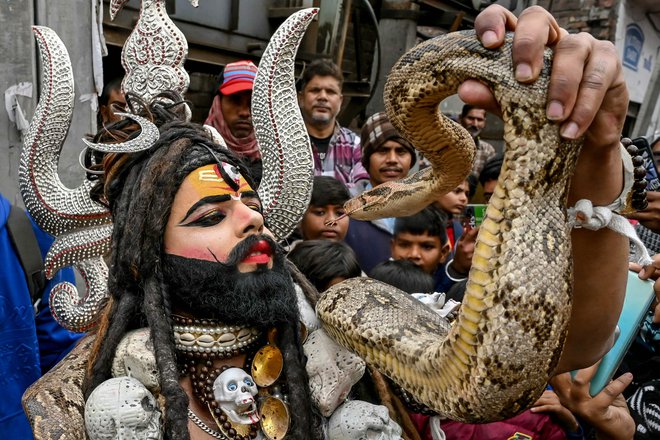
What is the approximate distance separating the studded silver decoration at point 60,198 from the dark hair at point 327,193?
137 centimetres

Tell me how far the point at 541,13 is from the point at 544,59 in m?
0.10

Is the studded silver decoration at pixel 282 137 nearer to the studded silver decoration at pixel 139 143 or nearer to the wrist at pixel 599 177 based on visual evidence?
the studded silver decoration at pixel 139 143

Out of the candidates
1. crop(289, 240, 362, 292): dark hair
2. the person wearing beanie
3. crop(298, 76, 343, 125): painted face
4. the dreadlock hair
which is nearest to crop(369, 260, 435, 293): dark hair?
crop(289, 240, 362, 292): dark hair

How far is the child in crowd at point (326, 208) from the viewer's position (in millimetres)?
3383

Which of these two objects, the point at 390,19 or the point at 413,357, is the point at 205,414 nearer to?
the point at 413,357

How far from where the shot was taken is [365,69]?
8734 mm

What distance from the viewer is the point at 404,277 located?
107 inches

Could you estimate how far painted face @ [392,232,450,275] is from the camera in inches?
133

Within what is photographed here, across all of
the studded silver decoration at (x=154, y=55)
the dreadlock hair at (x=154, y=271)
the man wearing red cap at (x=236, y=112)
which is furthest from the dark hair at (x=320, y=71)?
the dreadlock hair at (x=154, y=271)

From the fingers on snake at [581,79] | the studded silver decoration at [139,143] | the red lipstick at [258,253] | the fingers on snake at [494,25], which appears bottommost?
the red lipstick at [258,253]

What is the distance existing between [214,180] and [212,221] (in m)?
0.12

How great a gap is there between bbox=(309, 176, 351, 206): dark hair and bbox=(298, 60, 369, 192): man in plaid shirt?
0.75 m

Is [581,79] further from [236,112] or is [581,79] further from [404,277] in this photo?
[236,112]

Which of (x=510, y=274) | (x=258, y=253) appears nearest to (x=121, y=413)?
(x=258, y=253)
